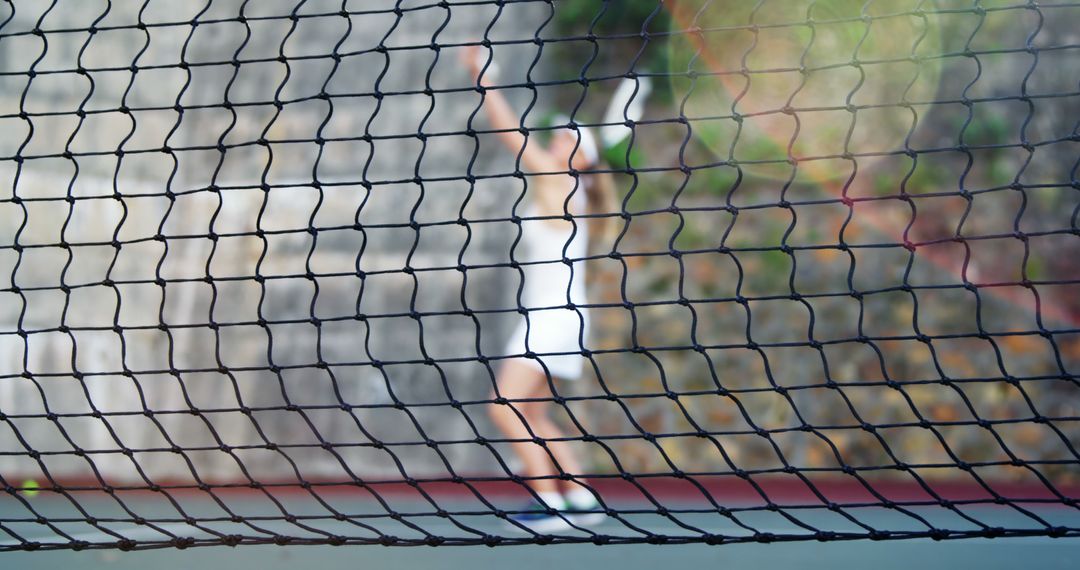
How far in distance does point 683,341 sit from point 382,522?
6.21ft

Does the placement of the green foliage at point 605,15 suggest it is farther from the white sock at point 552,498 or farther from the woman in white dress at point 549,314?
the white sock at point 552,498

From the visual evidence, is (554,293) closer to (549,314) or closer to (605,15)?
(549,314)

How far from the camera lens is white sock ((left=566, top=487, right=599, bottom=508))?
3740mm

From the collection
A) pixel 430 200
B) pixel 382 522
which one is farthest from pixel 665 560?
pixel 430 200

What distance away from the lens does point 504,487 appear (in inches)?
194

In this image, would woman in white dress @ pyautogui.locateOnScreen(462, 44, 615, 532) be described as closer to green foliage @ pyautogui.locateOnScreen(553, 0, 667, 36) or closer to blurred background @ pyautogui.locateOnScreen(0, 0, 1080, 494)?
blurred background @ pyautogui.locateOnScreen(0, 0, 1080, 494)

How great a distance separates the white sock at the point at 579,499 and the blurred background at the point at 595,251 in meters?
1.11

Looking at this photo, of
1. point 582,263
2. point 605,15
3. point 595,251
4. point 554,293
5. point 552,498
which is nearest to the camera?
point 552,498

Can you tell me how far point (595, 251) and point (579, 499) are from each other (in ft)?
5.40

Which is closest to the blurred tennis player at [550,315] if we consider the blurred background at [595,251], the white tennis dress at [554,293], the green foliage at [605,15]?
the white tennis dress at [554,293]

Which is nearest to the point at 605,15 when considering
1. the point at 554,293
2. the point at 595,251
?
the point at 595,251

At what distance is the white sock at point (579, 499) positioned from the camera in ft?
12.3

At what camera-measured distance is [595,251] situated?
515 centimetres

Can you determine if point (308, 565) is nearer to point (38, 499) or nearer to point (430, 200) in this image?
point (38, 499)
